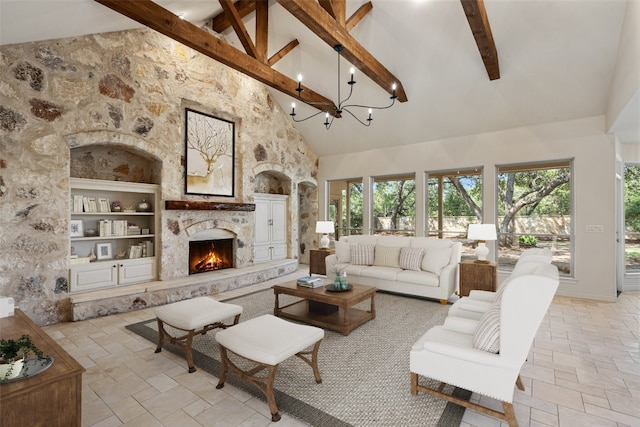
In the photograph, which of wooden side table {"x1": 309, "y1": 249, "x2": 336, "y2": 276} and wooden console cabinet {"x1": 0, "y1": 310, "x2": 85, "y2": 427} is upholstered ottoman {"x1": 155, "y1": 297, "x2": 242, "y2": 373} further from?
wooden side table {"x1": 309, "y1": 249, "x2": 336, "y2": 276}

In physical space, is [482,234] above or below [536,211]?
below

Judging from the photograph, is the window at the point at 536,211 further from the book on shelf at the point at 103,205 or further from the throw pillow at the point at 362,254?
the book on shelf at the point at 103,205

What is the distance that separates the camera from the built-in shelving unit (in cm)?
420

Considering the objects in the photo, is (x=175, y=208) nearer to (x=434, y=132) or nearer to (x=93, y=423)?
(x=93, y=423)

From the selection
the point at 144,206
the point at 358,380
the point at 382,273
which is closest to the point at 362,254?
the point at 382,273

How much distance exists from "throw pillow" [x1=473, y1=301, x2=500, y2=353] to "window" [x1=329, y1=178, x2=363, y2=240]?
571cm

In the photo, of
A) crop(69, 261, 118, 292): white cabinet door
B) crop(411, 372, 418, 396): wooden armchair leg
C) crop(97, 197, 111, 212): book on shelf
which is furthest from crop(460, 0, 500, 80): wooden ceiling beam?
crop(69, 261, 118, 292): white cabinet door

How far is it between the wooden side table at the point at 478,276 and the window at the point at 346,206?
332 cm

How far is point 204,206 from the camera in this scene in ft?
17.3

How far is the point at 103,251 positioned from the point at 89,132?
1713 millimetres

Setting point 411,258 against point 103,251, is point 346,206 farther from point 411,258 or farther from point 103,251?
point 103,251

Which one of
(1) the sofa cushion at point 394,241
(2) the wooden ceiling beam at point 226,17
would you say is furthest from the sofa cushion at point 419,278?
(2) the wooden ceiling beam at point 226,17

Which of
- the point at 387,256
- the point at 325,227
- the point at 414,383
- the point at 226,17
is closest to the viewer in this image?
the point at 414,383

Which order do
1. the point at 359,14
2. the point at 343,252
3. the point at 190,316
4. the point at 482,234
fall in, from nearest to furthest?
1. the point at 190,316
2. the point at 359,14
3. the point at 482,234
4. the point at 343,252
